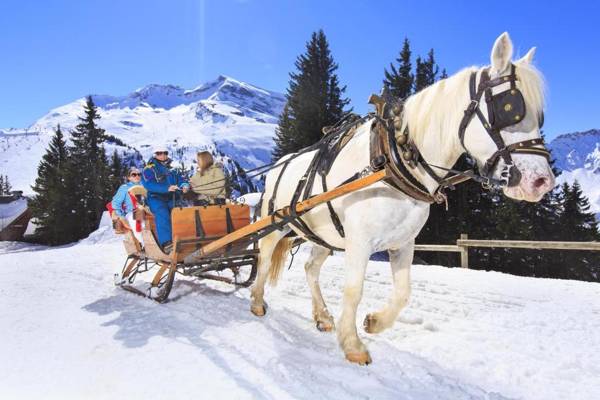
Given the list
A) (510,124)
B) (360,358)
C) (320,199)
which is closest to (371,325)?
(360,358)

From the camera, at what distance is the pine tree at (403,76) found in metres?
24.1

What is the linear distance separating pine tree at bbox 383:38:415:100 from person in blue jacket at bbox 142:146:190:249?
20.5 m

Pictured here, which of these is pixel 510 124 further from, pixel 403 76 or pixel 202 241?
pixel 403 76

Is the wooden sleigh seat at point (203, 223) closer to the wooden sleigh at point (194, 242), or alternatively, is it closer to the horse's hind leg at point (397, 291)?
the wooden sleigh at point (194, 242)

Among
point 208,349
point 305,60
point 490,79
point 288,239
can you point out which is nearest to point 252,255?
point 288,239

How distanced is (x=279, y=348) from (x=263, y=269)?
4.85ft

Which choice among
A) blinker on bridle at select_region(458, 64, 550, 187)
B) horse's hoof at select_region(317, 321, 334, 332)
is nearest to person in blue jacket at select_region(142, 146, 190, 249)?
horse's hoof at select_region(317, 321, 334, 332)

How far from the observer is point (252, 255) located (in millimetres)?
5832

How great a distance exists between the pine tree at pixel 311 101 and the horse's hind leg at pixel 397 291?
18.4 m

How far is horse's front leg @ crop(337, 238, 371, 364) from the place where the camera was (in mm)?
3230

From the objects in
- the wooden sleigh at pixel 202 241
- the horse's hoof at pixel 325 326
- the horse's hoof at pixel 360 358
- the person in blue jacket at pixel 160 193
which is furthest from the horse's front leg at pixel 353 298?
the person in blue jacket at pixel 160 193

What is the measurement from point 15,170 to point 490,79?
179m

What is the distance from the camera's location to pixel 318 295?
452 centimetres

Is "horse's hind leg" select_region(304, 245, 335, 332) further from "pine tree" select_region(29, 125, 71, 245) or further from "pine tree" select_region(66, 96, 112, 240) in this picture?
"pine tree" select_region(29, 125, 71, 245)
